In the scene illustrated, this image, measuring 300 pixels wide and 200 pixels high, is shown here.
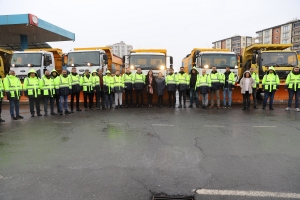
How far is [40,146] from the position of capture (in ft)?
19.4

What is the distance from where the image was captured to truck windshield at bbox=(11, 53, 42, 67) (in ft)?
48.0

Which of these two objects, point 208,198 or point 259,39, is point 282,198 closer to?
point 208,198

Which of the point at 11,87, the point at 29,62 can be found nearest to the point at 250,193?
the point at 11,87

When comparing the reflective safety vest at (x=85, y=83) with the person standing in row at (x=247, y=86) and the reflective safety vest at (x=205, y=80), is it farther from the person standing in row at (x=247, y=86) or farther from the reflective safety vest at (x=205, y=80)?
the person standing in row at (x=247, y=86)

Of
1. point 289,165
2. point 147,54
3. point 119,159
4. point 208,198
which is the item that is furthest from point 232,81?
point 208,198

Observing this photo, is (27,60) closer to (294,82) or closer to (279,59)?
(294,82)

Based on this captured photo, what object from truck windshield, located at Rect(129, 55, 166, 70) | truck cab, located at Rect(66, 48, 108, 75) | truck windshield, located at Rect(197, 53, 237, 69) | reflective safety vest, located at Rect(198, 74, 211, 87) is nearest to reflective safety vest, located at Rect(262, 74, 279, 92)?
truck windshield, located at Rect(197, 53, 237, 69)

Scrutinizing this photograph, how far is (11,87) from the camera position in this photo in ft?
31.2

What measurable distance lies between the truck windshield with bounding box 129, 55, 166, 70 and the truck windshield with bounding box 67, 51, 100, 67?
2159 millimetres

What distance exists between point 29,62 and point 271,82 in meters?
12.6

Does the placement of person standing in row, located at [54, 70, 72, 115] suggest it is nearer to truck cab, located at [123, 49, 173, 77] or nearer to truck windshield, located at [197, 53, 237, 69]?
truck cab, located at [123, 49, 173, 77]

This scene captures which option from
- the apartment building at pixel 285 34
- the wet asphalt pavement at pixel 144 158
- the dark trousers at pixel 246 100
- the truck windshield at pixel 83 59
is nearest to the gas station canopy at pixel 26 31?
the truck windshield at pixel 83 59

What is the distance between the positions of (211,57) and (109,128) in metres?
7.83

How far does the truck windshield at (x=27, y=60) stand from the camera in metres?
14.6
